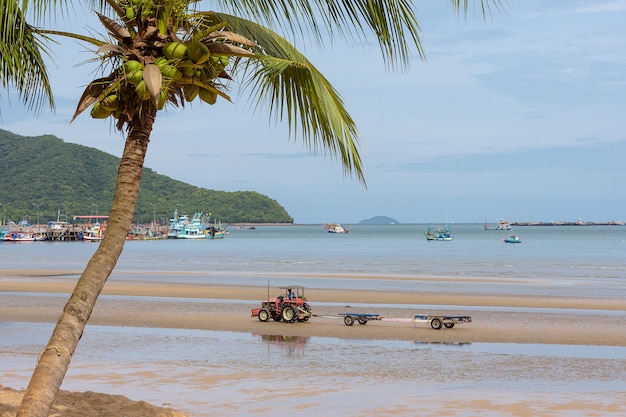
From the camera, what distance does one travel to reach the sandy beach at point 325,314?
21.2m

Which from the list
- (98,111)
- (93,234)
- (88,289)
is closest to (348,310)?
(88,289)

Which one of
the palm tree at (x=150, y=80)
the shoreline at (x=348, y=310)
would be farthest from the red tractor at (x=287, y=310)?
the palm tree at (x=150, y=80)

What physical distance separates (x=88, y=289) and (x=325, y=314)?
2198 cm

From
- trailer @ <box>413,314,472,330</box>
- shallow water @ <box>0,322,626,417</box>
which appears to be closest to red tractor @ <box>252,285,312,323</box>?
shallow water @ <box>0,322,626,417</box>

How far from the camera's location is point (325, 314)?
28.0m

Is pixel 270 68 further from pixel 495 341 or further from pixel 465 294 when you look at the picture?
pixel 465 294

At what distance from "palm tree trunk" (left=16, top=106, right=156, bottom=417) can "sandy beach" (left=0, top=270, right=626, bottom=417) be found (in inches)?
150

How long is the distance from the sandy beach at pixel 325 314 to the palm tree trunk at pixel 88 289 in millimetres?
3798

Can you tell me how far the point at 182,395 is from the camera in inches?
533

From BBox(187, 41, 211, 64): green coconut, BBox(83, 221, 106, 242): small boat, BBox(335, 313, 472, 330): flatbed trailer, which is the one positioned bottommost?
BBox(335, 313, 472, 330): flatbed trailer

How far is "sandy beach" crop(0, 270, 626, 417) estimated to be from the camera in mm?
21198

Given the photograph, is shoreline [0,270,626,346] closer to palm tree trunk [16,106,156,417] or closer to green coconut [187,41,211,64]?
palm tree trunk [16,106,156,417]

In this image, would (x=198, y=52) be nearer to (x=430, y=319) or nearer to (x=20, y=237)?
(x=430, y=319)

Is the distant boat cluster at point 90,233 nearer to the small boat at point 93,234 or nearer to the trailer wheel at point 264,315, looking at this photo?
the small boat at point 93,234
